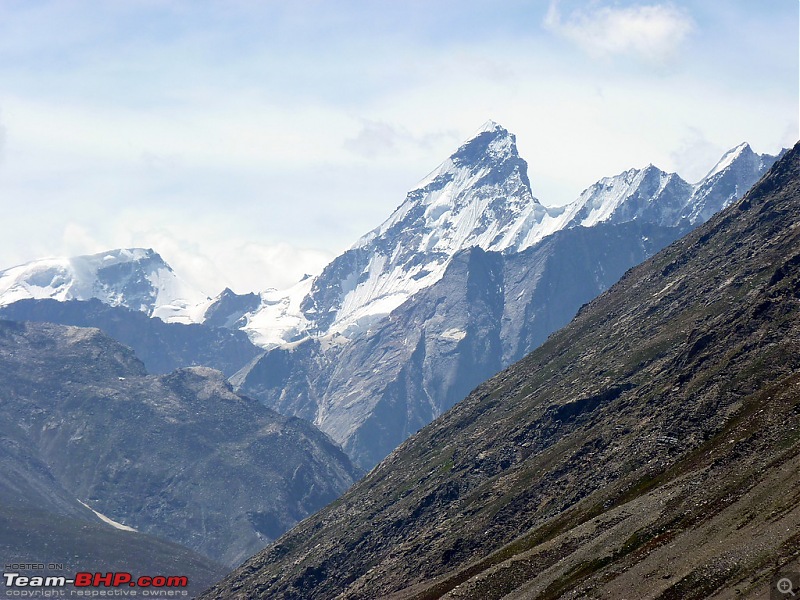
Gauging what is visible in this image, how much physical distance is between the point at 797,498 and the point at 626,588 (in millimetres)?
32710

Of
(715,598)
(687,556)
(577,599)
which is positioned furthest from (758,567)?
(577,599)

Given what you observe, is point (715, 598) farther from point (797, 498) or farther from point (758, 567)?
point (797, 498)

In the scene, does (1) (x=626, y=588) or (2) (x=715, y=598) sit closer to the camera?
(2) (x=715, y=598)

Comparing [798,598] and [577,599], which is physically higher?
[577,599]

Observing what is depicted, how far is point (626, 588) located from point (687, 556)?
1181 centimetres

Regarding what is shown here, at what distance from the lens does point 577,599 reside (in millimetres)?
196000

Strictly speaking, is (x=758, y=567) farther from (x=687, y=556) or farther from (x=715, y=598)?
(x=687, y=556)

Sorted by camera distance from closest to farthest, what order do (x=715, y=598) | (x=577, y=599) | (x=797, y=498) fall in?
(x=715, y=598) < (x=797, y=498) < (x=577, y=599)

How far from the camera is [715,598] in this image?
16362 centimetres

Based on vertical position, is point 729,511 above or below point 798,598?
above

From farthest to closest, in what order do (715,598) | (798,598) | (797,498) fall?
(797,498) < (715,598) < (798,598)

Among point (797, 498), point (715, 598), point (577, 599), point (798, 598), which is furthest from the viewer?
point (577, 599)

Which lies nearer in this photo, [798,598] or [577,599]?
[798,598]


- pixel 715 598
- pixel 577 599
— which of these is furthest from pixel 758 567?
pixel 577 599
